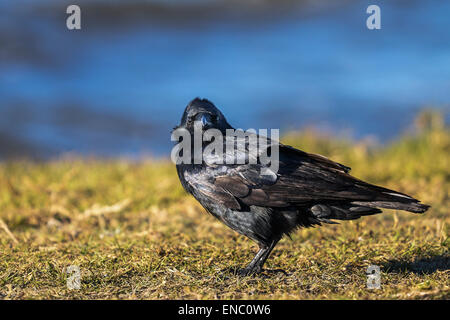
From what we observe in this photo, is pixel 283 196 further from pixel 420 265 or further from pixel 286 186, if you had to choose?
pixel 420 265

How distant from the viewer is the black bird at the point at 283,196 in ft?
12.2

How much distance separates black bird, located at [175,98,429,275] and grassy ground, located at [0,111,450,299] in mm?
367

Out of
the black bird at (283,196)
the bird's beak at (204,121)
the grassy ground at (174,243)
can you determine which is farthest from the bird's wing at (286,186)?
the grassy ground at (174,243)

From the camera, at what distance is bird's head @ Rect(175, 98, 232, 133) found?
4.16 meters

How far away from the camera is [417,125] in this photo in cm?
946

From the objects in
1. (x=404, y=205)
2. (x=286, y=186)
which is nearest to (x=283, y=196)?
(x=286, y=186)

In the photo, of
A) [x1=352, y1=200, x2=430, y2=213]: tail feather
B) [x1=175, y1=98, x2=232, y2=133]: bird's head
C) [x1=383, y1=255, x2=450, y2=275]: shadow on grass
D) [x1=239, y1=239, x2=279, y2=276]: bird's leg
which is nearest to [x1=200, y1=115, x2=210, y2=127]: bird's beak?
[x1=175, y1=98, x2=232, y2=133]: bird's head

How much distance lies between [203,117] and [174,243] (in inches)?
52.1

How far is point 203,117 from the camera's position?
13.6 ft

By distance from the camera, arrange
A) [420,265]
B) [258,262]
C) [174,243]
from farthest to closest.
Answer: [174,243]
[420,265]
[258,262]

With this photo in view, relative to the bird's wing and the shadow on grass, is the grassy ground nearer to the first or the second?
the shadow on grass

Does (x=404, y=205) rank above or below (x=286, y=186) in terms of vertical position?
below
